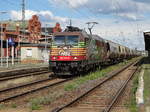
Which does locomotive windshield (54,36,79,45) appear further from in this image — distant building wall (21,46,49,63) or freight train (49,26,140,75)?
distant building wall (21,46,49,63)

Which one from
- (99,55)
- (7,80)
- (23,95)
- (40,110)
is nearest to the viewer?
(40,110)

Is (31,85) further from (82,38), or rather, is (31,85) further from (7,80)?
(82,38)

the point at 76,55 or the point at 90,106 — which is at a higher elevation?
the point at 76,55

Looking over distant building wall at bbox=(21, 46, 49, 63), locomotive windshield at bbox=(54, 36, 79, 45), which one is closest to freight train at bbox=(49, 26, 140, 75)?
locomotive windshield at bbox=(54, 36, 79, 45)

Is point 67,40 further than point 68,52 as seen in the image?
Yes

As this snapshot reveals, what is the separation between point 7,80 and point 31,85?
3569mm

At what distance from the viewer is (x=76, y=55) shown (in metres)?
21.4

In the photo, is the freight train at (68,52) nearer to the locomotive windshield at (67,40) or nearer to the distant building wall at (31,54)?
the locomotive windshield at (67,40)

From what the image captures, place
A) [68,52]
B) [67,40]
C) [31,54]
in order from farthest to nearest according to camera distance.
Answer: [31,54] → [67,40] → [68,52]

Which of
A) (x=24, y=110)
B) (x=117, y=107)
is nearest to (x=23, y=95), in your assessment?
(x=24, y=110)

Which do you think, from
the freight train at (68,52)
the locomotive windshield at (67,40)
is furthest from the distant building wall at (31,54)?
the locomotive windshield at (67,40)

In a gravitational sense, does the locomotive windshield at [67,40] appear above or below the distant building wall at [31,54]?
above

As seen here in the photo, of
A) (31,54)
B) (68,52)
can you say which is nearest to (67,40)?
(68,52)

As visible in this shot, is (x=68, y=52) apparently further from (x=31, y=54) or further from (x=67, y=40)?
(x=31, y=54)
